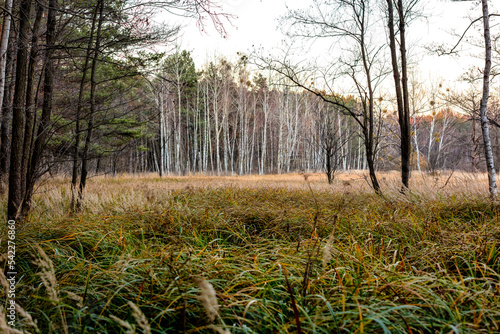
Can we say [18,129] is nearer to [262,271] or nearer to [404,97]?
[262,271]

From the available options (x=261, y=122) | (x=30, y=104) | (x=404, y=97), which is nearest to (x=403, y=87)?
(x=404, y=97)

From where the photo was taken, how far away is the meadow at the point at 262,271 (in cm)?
135

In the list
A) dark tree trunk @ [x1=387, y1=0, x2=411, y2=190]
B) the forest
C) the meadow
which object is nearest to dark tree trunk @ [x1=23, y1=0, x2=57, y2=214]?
the forest

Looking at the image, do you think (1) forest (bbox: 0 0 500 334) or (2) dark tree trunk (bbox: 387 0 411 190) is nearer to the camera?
(1) forest (bbox: 0 0 500 334)

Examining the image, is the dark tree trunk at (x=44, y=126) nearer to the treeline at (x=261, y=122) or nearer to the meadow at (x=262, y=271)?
the meadow at (x=262, y=271)

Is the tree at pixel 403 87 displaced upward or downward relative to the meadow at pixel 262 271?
upward

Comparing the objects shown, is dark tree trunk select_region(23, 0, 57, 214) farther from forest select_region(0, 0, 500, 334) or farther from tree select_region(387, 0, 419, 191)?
tree select_region(387, 0, 419, 191)

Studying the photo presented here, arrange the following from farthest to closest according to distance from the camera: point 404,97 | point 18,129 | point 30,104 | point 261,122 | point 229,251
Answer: point 261,122 → point 404,97 → point 30,104 → point 18,129 → point 229,251

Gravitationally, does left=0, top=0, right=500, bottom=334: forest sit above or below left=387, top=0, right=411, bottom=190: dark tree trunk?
below

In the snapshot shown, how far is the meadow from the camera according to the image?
4.43ft

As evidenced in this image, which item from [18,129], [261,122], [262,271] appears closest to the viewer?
[262,271]

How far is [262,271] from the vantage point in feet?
6.08

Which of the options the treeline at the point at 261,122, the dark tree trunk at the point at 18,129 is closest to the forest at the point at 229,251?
the dark tree trunk at the point at 18,129

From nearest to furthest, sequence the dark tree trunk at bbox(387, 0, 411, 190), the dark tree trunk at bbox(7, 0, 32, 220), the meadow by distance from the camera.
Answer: the meadow
the dark tree trunk at bbox(7, 0, 32, 220)
the dark tree trunk at bbox(387, 0, 411, 190)
